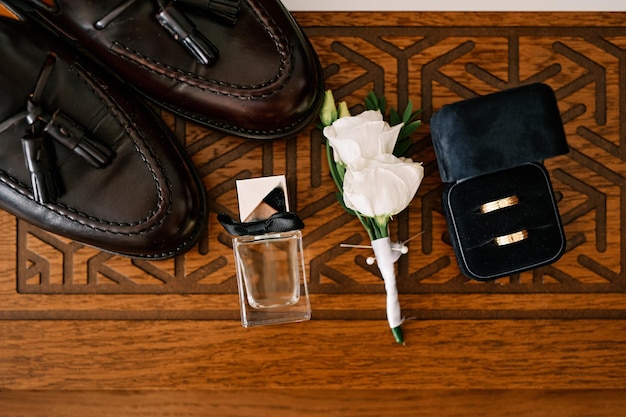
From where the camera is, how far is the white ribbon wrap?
64 cm

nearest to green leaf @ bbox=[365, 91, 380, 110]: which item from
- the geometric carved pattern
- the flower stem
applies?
the geometric carved pattern

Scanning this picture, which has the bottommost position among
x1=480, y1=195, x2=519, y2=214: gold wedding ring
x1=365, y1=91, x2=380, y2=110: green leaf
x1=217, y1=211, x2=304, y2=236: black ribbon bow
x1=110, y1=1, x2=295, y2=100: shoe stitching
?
x1=217, y1=211, x2=304, y2=236: black ribbon bow

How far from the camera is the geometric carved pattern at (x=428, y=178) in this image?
684 millimetres

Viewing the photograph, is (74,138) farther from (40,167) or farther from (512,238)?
(512,238)

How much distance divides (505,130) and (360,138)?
6.5 inches

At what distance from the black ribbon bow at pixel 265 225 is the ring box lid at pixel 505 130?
0.20 meters

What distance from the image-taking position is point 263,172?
27.1 inches

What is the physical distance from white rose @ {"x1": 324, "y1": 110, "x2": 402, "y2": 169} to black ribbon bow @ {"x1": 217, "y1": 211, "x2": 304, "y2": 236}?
0.32 ft

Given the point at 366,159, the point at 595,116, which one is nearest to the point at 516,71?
the point at 595,116

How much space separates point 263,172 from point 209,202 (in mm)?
79

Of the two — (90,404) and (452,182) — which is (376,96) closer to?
(452,182)

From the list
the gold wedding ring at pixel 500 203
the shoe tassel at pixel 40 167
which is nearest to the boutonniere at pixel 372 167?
the gold wedding ring at pixel 500 203

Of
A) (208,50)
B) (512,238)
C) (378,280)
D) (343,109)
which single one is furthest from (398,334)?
(208,50)

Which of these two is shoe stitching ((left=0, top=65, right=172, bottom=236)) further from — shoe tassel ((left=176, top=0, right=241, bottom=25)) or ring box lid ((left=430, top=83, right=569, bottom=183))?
ring box lid ((left=430, top=83, right=569, bottom=183))
